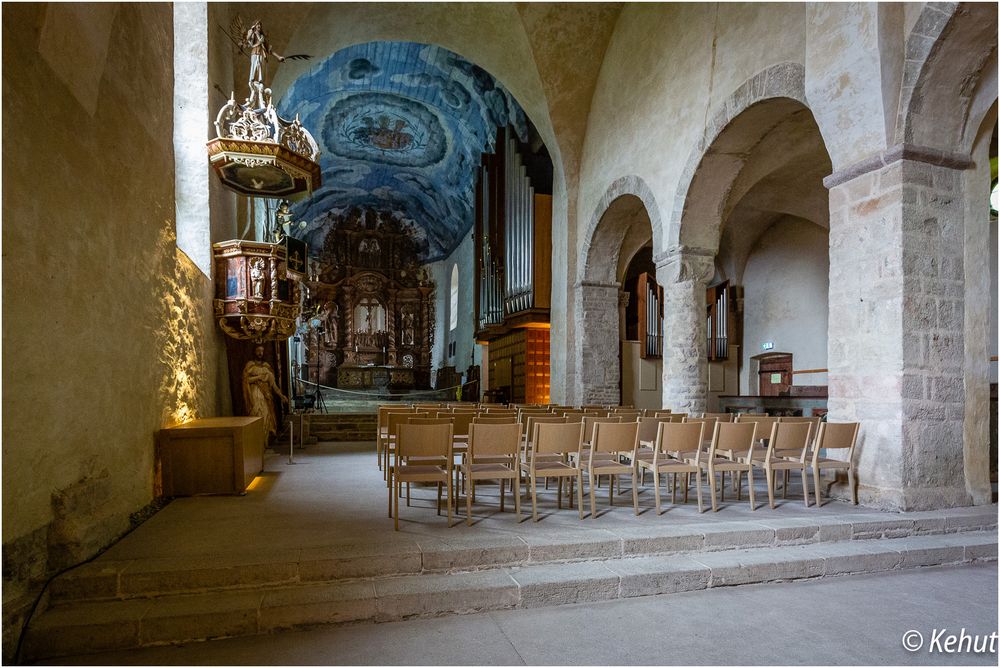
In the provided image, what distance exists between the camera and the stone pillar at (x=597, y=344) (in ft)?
35.4

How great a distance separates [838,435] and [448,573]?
10.9 feet

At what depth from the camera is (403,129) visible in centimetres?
1753

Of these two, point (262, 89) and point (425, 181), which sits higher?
point (425, 181)

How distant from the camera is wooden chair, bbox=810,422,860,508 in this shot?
4402 millimetres

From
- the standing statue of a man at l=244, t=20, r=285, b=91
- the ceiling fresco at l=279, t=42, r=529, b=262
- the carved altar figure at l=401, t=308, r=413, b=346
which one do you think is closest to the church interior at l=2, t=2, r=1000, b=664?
the standing statue of a man at l=244, t=20, r=285, b=91

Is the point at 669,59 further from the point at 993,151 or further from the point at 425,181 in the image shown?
the point at 425,181

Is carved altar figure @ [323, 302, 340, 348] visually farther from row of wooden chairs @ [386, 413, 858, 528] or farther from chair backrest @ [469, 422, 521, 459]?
chair backrest @ [469, 422, 521, 459]

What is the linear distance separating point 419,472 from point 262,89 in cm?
506

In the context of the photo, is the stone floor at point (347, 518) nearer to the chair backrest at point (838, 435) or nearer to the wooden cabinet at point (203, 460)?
the wooden cabinet at point (203, 460)

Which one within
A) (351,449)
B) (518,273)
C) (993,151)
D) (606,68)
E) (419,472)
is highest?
(606,68)

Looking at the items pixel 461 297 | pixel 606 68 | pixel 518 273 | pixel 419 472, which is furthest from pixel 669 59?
pixel 461 297

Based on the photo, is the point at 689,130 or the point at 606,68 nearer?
the point at 689,130

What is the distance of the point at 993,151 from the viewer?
7613 mm

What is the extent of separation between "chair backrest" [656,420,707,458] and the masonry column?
4.87 ft
